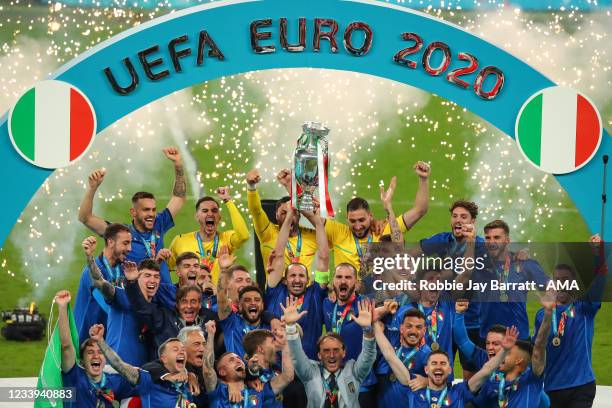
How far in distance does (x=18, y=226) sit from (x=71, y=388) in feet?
6.21

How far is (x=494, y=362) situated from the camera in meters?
8.61

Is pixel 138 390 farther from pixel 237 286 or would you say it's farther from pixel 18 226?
pixel 18 226

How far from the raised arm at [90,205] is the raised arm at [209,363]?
4.27ft

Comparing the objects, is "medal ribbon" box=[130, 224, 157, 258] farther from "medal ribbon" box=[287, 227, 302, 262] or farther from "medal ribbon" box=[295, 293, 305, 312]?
"medal ribbon" box=[295, 293, 305, 312]

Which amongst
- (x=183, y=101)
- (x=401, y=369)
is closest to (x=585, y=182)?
(x=401, y=369)

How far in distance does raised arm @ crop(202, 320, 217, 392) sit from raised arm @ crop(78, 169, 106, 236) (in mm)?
1302

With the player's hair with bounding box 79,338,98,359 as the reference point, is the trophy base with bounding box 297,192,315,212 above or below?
above

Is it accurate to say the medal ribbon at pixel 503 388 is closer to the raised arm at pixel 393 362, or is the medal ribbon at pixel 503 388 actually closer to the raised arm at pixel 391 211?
the raised arm at pixel 393 362

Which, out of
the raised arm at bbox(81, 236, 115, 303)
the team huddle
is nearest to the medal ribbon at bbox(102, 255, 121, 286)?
the team huddle

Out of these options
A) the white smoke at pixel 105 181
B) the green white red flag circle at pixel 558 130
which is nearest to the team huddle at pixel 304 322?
the green white red flag circle at pixel 558 130

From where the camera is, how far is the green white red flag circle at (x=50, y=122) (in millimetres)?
9547

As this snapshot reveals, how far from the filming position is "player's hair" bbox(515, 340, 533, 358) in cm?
875

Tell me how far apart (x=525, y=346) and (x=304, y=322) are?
1.39 m

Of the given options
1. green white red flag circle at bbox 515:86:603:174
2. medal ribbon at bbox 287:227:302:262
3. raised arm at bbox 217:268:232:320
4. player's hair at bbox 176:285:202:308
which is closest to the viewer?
player's hair at bbox 176:285:202:308
